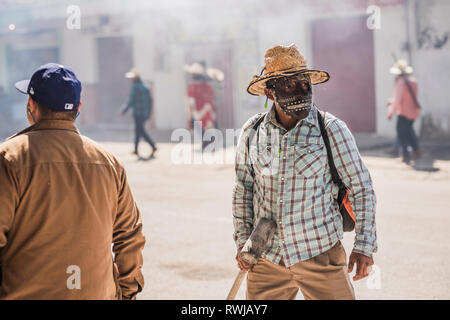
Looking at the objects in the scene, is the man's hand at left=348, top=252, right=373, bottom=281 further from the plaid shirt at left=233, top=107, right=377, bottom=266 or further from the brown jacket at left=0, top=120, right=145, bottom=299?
the brown jacket at left=0, top=120, right=145, bottom=299

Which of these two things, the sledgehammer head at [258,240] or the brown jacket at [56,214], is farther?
the sledgehammer head at [258,240]

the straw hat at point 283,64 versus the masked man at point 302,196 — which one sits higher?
the straw hat at point 283,64

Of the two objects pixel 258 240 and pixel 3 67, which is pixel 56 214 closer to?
pixel 258 240

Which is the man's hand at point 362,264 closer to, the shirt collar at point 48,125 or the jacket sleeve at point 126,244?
the jacket sleeve at point 126,244

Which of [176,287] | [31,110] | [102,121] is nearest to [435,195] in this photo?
[176,287]

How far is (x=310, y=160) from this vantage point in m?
3.29

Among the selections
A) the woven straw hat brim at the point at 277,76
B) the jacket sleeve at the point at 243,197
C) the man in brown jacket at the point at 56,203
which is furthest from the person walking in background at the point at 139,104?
the man in brown jacket at the point at 56,203

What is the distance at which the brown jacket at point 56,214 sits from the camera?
8.62 ft

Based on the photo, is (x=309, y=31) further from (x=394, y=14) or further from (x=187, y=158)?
(x=187, y=158)

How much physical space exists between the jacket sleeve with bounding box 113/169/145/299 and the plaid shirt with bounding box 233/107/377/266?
691 millimetres

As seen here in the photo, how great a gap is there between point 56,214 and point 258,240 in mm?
1048

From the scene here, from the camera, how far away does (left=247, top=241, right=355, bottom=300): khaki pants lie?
3244 millimetres

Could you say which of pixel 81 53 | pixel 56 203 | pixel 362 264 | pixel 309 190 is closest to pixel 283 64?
pixel 309 190
